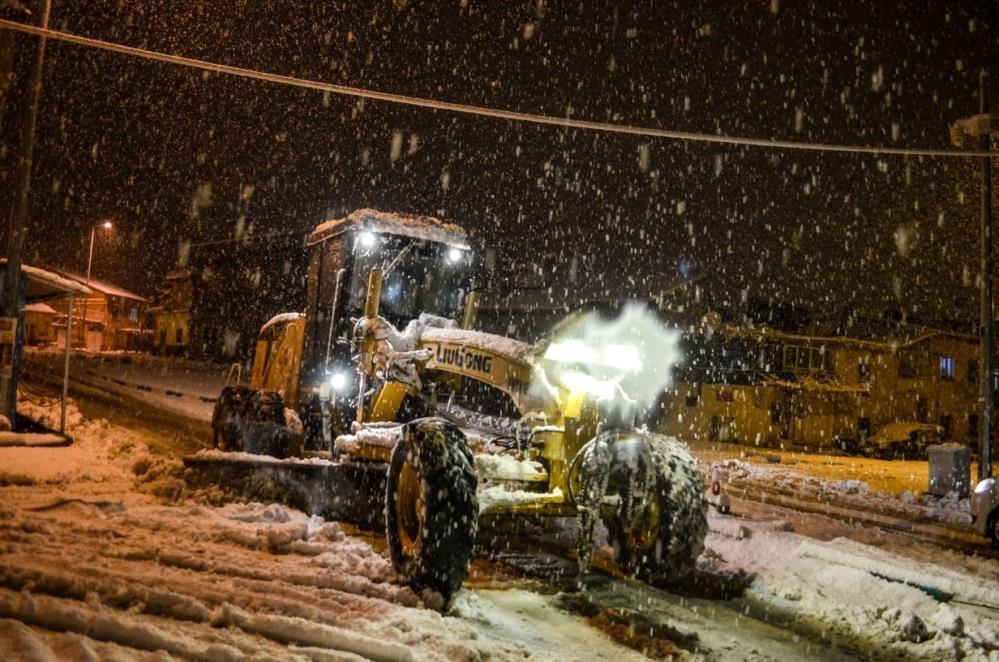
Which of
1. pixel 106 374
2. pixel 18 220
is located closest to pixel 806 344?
pixel 106 374

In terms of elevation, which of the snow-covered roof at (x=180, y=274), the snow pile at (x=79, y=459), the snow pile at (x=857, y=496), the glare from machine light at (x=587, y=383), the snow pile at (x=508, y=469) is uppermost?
A: the snow-covered roof at (x=180, y=274)

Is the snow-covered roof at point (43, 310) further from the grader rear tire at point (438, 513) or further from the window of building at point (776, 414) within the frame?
the grader rear tire at point (438, 513)

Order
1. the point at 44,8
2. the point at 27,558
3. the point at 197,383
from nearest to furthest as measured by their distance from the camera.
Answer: the point at 27,558
the point at 44,8
the point at 197,383

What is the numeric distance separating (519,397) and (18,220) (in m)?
11.7

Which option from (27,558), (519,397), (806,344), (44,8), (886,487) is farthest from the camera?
(806,344)

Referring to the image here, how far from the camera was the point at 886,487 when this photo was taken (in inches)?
824

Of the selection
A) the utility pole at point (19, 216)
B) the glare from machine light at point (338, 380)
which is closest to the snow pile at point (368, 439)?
the glare from machine light at point (338, 380)

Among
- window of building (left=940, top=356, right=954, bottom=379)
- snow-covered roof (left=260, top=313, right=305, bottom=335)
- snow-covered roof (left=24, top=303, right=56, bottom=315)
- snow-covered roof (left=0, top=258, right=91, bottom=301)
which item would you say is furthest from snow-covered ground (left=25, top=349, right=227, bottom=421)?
window of building (left=940, top=356, right=954, bottom=379)

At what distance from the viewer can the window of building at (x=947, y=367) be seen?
4562cm

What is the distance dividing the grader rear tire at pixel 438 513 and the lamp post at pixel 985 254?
1396 centimetres

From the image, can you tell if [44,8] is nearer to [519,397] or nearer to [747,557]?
[519,397]

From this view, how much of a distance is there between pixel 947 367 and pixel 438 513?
158ft

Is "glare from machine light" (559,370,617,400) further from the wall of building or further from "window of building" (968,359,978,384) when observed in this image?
the wall of building

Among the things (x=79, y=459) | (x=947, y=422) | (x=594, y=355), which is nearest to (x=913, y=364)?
(x=947, y=422)
